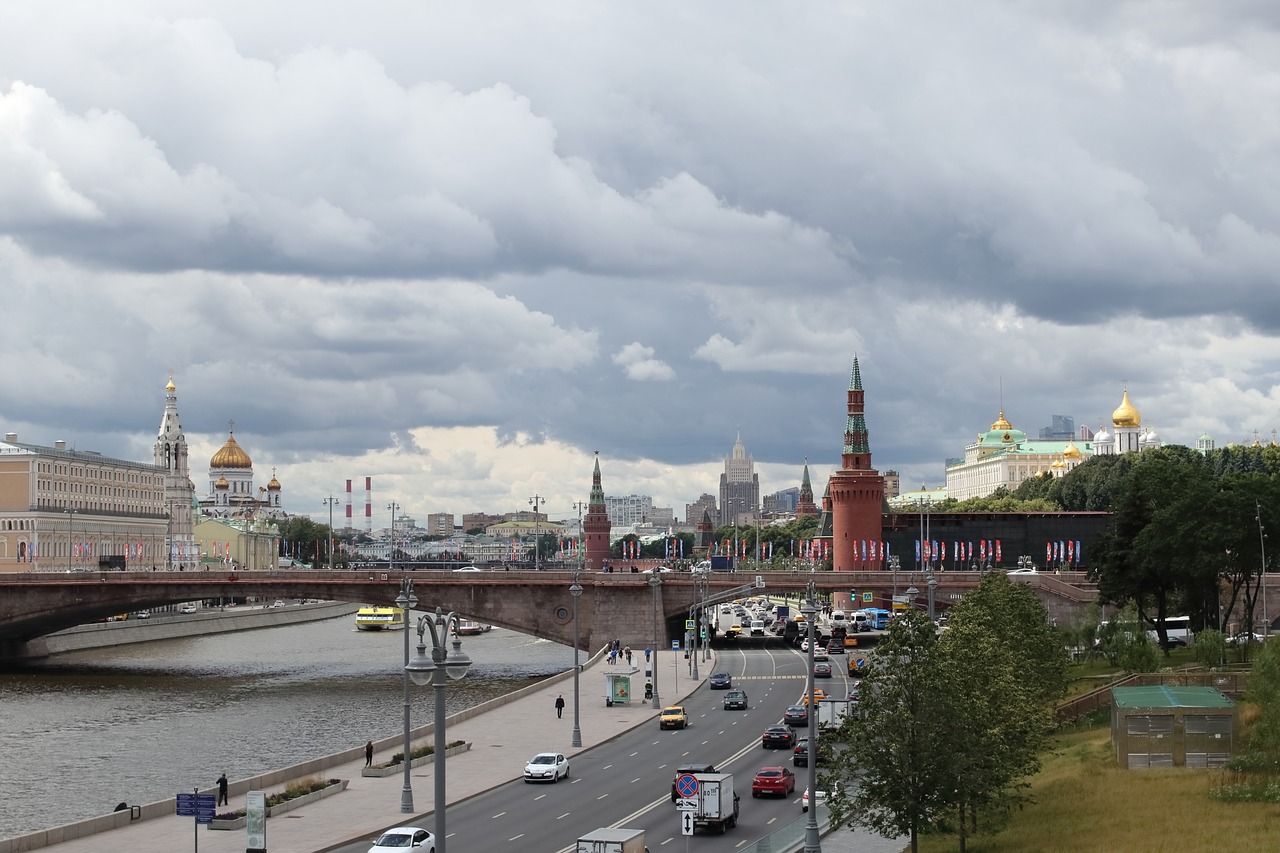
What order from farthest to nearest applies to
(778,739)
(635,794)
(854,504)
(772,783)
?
(854,504)
(778,739)
(635,794)
(772,783)

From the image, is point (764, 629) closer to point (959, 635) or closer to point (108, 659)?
point (108, 659)

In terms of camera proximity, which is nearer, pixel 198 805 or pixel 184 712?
pixel 198 805

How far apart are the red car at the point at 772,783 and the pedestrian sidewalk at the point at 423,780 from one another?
10049mm

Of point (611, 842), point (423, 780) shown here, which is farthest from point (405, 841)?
point (423, 780)

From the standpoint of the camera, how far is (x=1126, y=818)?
158 ft

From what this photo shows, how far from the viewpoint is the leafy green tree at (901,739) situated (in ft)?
146

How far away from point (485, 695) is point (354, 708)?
10229mm

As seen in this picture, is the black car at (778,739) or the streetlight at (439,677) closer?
the streetlight at (439,677)

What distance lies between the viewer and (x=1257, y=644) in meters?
88.9

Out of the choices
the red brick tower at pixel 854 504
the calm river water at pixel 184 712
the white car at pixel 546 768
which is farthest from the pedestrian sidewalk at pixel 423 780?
the red brick tower at pixel 854 504

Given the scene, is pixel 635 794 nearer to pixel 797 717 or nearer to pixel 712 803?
pixel 712 803

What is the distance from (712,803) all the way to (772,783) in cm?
842

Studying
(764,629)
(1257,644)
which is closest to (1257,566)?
(1257,644)

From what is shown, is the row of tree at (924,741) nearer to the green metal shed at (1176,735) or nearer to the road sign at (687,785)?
the road sign at (687,785)
